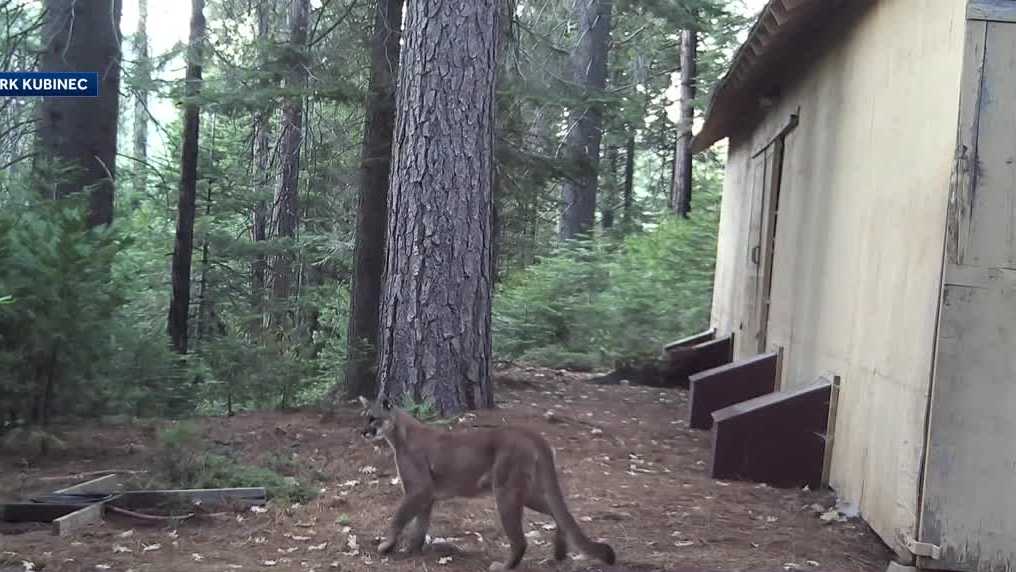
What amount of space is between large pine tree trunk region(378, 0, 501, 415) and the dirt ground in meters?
0.66

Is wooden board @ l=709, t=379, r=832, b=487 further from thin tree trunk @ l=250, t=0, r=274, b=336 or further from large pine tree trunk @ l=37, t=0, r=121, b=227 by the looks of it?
thin tree trunk @ l=250, t=0, r=274, b=336

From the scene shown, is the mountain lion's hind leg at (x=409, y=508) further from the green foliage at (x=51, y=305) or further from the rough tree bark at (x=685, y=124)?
the rough tree bark at (x=685, y=124)

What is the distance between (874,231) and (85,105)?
9.98 metres

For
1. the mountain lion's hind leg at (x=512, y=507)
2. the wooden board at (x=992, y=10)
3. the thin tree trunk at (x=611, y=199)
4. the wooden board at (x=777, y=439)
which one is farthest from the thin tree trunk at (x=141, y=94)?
the thin tree trunk at (x=611, y=199)

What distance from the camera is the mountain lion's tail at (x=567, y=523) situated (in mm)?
5215

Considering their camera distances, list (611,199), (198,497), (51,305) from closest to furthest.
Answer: (198,497) → (51,305) → (611,199)

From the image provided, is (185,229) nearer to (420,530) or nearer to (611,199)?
(420,530)

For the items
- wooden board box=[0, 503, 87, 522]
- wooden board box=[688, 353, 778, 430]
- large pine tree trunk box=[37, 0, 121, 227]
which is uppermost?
large pine tree trunk box=[37, 0, 121, 227]

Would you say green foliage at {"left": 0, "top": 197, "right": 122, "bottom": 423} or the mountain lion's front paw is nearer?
the mountain lion's front paw

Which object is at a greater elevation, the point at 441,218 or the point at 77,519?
the point at 441,218

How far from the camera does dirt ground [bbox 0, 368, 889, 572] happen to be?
5.55 metres

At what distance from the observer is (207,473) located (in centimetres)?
687

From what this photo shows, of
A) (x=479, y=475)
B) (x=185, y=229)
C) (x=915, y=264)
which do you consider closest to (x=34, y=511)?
(x=479, y=475)

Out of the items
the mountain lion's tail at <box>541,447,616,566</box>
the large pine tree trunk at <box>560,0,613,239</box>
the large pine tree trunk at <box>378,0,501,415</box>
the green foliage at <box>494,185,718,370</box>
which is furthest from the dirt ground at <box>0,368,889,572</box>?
the large pine tree trunk at <box>560,0,613,239</box>
